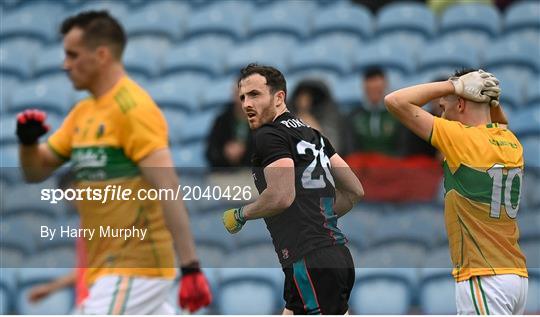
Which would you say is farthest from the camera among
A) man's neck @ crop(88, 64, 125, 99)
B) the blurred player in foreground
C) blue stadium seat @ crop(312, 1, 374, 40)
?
blue stadium seat @ crop(312, 1, 374, 40)

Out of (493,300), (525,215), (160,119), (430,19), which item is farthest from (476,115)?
(430,19)

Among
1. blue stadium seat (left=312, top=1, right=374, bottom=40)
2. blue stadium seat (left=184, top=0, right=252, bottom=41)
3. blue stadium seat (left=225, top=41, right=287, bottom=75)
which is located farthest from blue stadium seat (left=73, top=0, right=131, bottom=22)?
blue stadium seat (left=312, top=1, right=374, bottom=40)

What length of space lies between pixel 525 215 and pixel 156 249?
2.81m

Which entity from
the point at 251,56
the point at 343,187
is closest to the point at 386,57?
the point at 251,56

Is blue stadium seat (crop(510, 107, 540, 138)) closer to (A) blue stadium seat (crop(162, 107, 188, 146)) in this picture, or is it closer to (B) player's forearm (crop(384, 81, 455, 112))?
(A) blue stadium seat (crop(162, 107, 188, 146))

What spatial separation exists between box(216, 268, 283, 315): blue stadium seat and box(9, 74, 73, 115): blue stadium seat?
3.37 meters

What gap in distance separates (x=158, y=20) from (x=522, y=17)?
11.0ft

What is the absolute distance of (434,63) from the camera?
11.6 metres

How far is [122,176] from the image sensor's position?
654 centimetres

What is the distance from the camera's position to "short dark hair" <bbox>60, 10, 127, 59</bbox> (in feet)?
22.2

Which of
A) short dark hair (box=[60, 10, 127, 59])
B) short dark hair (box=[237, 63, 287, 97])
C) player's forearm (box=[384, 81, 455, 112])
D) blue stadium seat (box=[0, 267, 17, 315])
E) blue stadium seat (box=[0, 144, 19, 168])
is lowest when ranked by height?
blue stadium seat (box=[0, 267, 17, 315])

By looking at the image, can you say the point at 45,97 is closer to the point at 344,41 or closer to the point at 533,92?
the point at 344,41

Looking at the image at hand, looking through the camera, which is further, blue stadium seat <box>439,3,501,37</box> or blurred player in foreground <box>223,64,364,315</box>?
blue stadium seat <box>439,3,501,37</box>

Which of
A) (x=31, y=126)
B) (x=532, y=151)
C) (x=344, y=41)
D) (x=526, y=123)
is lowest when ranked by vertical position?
(x=532, y=151)
